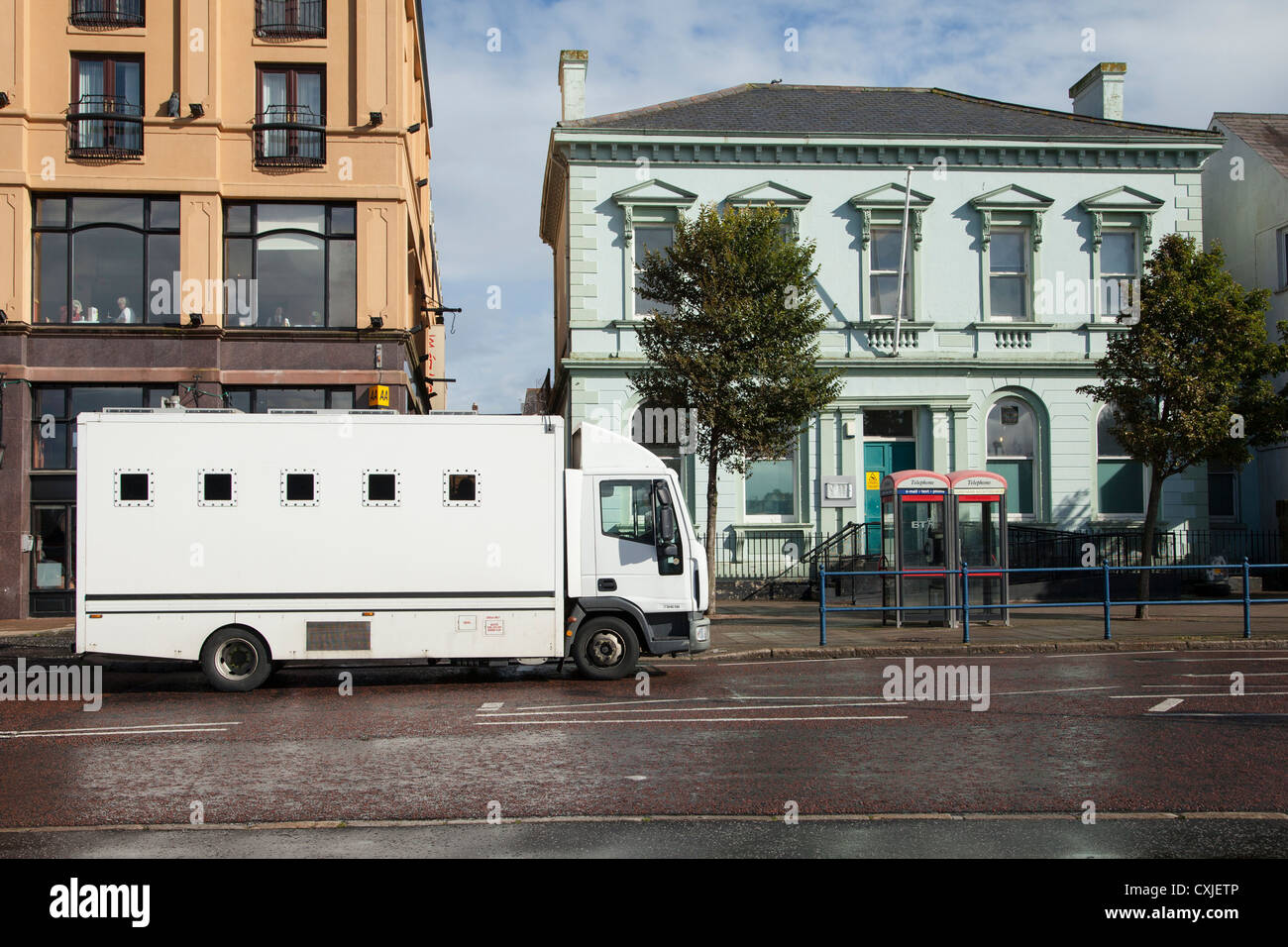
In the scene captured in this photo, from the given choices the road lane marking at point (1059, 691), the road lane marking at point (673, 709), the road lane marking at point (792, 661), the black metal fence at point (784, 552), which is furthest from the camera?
the black metal fence at point (784, 552)

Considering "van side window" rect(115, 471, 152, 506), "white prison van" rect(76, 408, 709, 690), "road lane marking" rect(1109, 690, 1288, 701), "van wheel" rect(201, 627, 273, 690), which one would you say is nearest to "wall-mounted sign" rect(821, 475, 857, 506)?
"white prison van" rect(76, 408, 709, 690)

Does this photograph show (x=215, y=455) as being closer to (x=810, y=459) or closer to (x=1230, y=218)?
(x=810, y=459)

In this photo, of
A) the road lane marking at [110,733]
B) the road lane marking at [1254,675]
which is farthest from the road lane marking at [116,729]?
the road lane marking at [1254,675]

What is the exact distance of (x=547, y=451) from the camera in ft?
46.5

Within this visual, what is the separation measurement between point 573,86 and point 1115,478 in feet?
54.1

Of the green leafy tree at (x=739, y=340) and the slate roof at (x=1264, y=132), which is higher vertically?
the slate roof at (x=1264, y=132)

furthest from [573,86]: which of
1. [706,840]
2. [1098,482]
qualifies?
[706,840]

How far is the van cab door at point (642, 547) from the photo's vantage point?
1440cm

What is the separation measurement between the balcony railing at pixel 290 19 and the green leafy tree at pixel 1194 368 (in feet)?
58.9

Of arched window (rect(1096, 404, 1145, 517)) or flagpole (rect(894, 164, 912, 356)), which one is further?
arched window (rect(1096, 404, 1145, 517))

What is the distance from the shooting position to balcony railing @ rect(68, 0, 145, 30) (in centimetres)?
2503

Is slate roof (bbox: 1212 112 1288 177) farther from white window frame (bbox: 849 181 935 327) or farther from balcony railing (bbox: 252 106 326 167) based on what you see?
balcony railing (bbox: 252 106 326 167)

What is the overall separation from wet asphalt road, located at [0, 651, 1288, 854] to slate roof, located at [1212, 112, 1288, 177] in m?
21.2

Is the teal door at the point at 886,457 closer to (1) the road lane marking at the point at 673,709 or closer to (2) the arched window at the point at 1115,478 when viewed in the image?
(2) the arched window at the point at 1115,478
